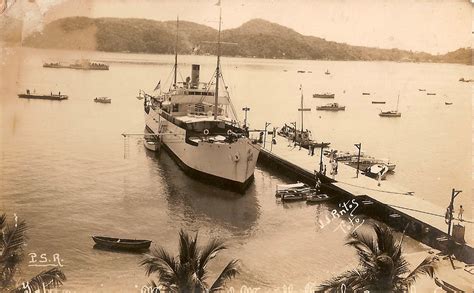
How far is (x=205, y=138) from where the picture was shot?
3459 cm

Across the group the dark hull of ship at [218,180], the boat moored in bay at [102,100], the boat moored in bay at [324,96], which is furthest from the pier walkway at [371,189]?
the boat moored in bay at [324,96]

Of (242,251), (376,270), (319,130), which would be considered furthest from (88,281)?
(319,130)

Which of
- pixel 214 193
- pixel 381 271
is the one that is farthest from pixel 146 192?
pixel 381 271

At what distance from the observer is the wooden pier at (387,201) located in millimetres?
22766

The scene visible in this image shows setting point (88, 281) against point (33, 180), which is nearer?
point (88, 281)

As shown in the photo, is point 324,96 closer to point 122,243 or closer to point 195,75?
point 195,75

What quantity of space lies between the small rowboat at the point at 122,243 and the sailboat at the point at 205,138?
11350mm

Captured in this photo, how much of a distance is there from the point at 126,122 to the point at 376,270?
174 ft

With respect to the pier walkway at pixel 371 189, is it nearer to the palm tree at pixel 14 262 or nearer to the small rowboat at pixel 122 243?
the small rowboat at pixel 122 243

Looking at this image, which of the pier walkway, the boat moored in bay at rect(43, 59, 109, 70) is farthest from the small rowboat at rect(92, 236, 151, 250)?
the boat moored in bay at rect(43, 59, 109, 70)

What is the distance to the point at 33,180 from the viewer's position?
31969mm

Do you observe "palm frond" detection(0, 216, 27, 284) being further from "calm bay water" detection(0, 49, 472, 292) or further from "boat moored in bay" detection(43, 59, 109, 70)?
"boat moored in bay" detection(43, 59, 109, 70)

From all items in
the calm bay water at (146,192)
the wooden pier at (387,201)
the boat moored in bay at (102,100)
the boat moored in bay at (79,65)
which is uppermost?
the boat moored in bay at (79,65)

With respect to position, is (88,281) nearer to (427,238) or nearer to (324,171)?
(427,238)
